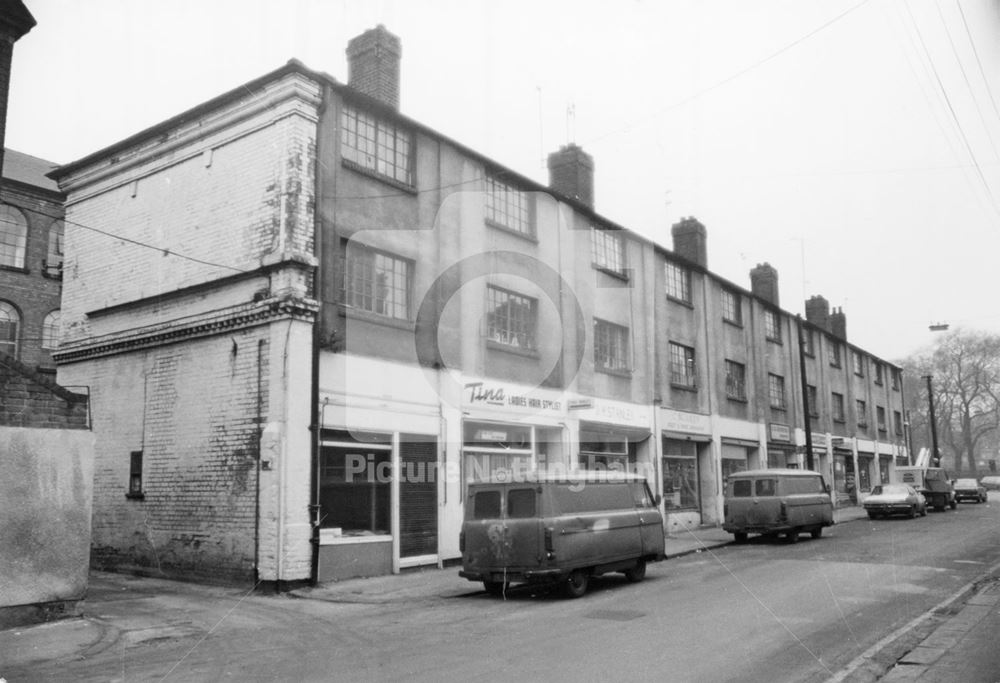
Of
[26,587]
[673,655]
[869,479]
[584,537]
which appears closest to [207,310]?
[26,587]

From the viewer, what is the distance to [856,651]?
26.6 ft

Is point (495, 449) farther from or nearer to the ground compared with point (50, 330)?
nearer to the ground

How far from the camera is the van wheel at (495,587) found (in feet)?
42.6

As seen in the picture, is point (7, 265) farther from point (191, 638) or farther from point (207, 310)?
point (191, 638)

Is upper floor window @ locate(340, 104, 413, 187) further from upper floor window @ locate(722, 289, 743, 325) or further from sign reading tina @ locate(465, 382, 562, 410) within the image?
upper floor window @ locate(722, 289, 743, 325)

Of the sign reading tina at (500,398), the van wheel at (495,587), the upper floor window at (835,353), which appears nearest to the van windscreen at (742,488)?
the sign reading tina at (500,398)

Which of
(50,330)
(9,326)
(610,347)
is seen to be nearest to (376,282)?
(610,347)

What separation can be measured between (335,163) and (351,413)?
469cm

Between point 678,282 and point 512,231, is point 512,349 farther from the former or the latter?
point 678,282

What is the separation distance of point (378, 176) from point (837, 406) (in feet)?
103

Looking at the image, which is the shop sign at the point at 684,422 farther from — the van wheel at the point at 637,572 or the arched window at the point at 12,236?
the arched window at the point at 12,236

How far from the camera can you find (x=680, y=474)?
26203mm

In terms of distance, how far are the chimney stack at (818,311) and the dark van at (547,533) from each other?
31003mm

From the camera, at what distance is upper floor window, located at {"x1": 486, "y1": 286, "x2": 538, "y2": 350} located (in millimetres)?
18859
